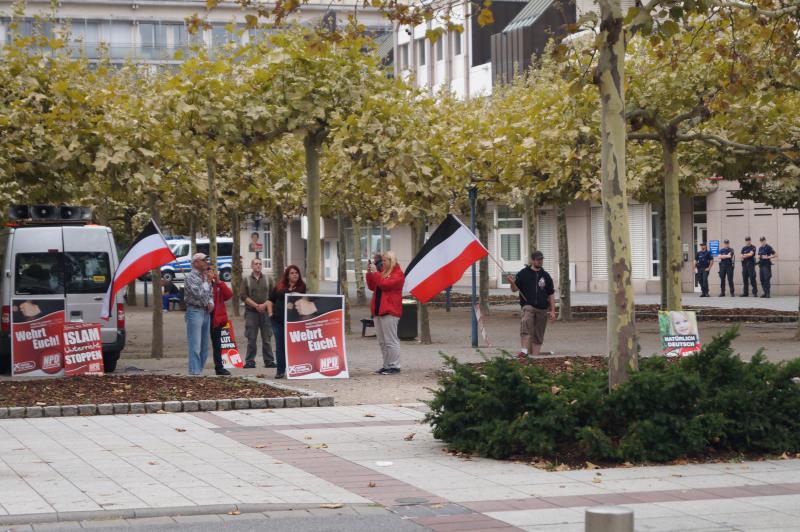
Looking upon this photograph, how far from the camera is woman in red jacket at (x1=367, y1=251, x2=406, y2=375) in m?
19.7

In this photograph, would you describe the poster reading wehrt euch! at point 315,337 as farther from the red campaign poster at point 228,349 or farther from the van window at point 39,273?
the van window at point 39,273

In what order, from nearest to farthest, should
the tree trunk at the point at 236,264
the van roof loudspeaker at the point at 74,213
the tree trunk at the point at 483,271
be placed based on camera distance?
the van roof loudspeaker at the point at 74,213
the tree trunk at the point at 483,271
the tree trunk at the point at 236,264

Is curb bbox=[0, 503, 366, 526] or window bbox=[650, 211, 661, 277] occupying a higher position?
window bbox=[650, 211, 661, 277]

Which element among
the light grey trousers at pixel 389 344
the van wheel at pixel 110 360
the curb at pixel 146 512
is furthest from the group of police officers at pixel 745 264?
the curb at pixel 146 512

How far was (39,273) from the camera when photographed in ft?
71.8

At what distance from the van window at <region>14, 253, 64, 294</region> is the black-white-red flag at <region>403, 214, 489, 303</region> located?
21.4ft

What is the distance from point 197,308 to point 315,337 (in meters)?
1.74

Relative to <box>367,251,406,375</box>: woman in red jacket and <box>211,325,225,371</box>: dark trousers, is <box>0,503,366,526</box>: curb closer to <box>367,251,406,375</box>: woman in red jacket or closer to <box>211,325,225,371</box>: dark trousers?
<box>367,251,406,375</box>: woman in red jacket

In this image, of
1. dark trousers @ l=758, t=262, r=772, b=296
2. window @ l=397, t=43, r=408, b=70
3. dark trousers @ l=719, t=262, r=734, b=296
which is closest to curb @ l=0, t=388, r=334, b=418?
dark trousers @ l=758, t=262, r=772, b=296

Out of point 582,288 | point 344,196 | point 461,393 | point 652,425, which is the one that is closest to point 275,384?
point 461,393

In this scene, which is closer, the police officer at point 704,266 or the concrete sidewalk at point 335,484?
the concrete sidewalk at point 335,484

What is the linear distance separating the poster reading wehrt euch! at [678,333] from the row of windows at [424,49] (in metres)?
47.4

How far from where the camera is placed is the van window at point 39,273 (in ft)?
71.2

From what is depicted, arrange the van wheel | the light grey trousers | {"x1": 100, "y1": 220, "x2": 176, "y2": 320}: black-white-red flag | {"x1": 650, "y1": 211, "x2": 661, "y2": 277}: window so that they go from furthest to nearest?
{"x1": 650, "y1": 211, "x2": 661, "y2": 277}: window, the van wheel, {"x1": 100, "y1": 220, "x2": 176, "y2": 320}: black-white-red flag, the light grey trousers
